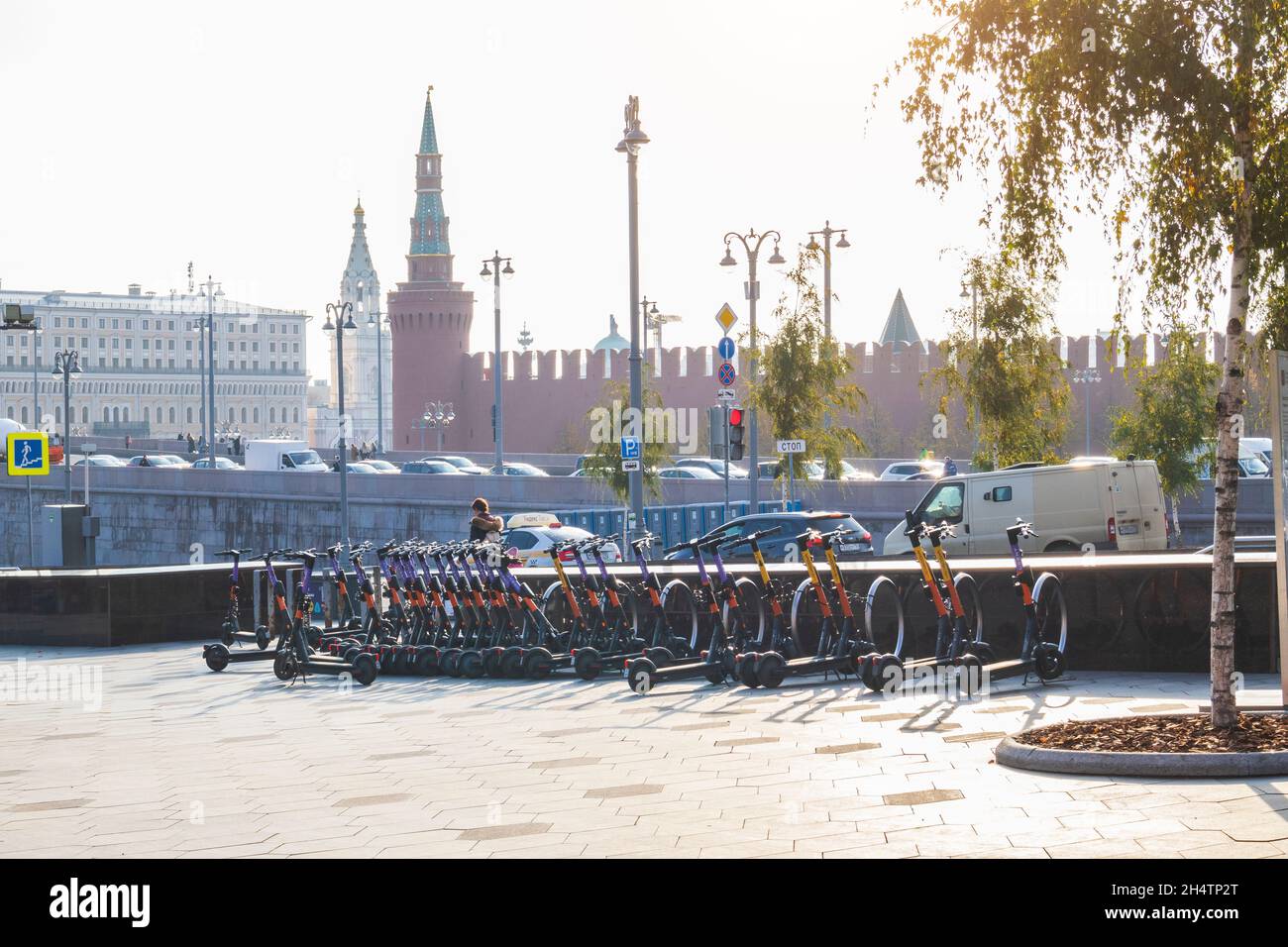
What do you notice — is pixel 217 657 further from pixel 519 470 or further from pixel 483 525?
pixel 519 470

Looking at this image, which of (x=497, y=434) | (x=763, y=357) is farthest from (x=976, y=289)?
(x=497, y=434)

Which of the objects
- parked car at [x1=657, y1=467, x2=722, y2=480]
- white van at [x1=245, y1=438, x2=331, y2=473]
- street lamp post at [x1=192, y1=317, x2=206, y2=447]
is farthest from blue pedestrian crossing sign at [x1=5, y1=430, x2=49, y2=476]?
street lamp post at [x1=192, y1=317, x2=206, y2=447]

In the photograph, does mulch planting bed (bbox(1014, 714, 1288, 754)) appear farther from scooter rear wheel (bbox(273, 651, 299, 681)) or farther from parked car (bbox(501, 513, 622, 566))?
parked car (bbox(501, 513, 622, 566))

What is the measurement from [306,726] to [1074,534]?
40.2 ft

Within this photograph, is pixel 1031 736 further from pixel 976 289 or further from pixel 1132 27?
pixel 976 289

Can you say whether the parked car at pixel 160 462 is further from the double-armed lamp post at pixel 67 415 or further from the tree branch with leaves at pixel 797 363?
the tree branch with leaves at pixel 797 363

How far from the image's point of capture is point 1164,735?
26.3 feet

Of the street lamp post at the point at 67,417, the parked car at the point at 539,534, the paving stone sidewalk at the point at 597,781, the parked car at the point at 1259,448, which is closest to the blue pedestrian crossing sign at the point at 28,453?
the parked car at the point at 539,534

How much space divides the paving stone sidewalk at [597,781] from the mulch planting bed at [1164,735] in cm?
40

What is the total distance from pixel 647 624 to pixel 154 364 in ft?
445

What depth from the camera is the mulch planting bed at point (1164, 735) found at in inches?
302

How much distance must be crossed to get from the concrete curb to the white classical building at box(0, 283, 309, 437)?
129 metres

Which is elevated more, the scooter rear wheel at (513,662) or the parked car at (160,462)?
the parked car at (160,462)

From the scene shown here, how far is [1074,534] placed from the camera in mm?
20672
